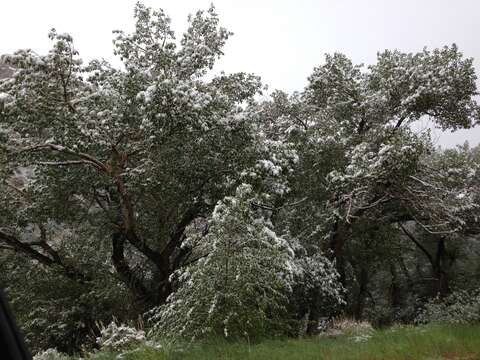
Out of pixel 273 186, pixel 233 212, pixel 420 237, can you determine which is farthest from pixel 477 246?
pixel 233 212

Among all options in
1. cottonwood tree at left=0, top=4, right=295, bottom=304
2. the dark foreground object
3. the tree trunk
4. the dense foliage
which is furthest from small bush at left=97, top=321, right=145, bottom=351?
the tree trunk

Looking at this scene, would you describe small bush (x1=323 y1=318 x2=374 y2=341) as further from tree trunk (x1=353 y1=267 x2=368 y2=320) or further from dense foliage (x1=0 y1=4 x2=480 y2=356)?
tree trunk (x1=353 y1=267 x2=368 y2=320)

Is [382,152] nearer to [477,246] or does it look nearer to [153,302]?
[153,302]

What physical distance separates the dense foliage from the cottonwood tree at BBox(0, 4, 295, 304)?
6cm

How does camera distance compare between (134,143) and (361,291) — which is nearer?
(134,143)

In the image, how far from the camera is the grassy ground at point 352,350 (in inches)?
311

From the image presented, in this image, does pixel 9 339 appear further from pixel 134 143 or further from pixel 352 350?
pixel 134 143

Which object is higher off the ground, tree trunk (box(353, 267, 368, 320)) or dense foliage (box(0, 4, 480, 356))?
dense foliage (box(0, 4, 480, 356))

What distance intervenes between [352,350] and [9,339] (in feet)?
26.0

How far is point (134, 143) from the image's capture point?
46.2 feet

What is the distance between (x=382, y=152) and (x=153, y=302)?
9461 mm

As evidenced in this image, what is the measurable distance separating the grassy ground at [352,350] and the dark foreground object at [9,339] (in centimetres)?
659

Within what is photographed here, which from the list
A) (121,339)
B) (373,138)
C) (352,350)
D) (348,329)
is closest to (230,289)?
(121,339)

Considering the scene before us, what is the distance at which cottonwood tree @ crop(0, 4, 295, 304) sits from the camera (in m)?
12.5
